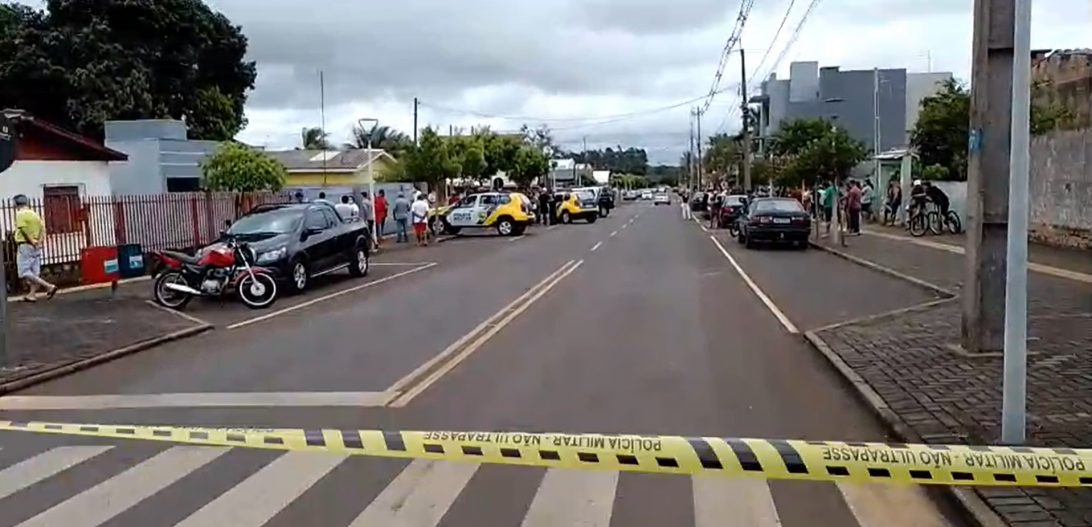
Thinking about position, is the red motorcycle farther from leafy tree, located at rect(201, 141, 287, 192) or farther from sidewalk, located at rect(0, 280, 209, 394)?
leafy tree, located at rect(201, 141, 287, 192)

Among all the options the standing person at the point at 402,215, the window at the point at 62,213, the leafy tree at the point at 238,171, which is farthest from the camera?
the standing person at the point at 402,215

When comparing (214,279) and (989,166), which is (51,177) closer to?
(214,279)

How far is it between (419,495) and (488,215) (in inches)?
1432

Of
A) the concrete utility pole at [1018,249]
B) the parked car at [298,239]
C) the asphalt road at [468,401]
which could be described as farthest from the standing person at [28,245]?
the concrete utility pole at [1018,249]

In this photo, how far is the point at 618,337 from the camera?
1327cm

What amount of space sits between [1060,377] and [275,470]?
6.70 meters

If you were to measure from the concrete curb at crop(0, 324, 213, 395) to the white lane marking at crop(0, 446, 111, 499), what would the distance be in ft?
10.7

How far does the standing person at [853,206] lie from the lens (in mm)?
34438

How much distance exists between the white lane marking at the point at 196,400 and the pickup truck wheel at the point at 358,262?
42.1 feet

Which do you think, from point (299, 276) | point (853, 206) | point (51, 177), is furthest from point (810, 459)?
point (853, 206)

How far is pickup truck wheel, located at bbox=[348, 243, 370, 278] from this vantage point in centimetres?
2322

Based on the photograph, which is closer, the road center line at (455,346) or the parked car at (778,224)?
the road center line at (455,346)

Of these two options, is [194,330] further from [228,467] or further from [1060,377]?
[1060,377]

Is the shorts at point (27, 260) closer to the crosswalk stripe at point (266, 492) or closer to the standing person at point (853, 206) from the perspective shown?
the crosswalk stripe at point (266, 492)
